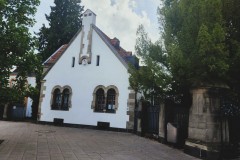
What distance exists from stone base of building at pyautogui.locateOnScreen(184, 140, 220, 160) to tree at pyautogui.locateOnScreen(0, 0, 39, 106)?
22.6 feet

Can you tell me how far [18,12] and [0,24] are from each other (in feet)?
3.18

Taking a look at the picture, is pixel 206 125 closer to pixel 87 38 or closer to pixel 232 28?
pixel 232 28

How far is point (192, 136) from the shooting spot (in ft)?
30.1

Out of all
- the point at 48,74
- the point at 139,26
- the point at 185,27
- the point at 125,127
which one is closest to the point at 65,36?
the point at 48,74

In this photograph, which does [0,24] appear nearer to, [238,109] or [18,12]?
[18,12]

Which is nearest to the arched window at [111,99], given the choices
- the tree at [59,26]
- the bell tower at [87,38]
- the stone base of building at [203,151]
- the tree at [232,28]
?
the bell tower at [87,38]

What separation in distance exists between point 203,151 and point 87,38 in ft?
50.2

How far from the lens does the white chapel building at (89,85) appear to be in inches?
745

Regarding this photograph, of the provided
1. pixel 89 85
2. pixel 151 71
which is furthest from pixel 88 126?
pixel 151 71

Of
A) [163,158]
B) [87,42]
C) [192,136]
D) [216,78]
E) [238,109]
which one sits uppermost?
[87,42]

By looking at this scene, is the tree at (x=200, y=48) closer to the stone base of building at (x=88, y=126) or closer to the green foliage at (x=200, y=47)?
the green foliage at (x=200, y=47)

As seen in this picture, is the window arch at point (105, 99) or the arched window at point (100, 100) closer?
the window arch at point (105, 99)

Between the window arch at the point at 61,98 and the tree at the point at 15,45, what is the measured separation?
11.4 meters

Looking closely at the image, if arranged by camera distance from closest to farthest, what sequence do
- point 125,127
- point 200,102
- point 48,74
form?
point 200,102 → point 125,127 → point 48,74
